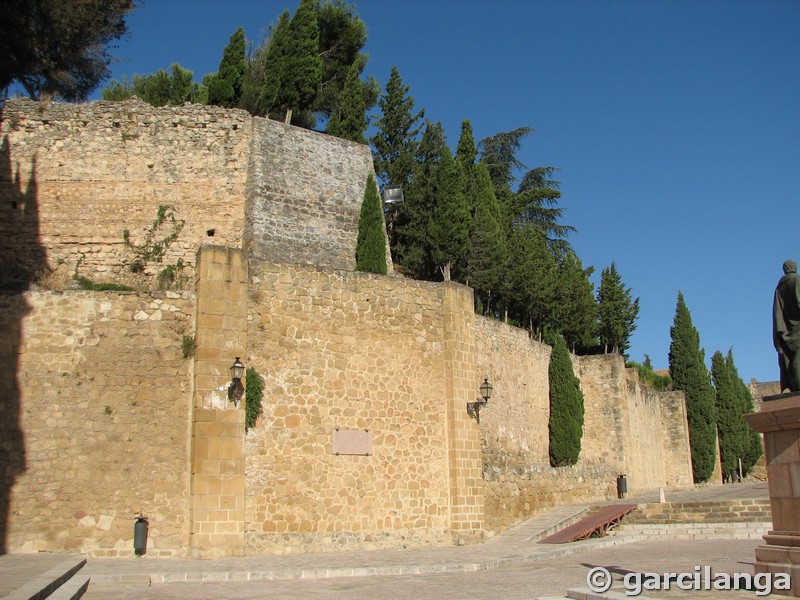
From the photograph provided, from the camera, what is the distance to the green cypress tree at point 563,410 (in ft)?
78.9

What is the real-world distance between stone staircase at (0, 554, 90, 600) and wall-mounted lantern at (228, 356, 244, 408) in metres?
3.42

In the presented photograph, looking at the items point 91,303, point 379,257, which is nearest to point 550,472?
point 379,257

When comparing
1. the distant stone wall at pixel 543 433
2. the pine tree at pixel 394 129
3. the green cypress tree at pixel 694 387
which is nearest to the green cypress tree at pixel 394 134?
the pine tree at pixel 394 129

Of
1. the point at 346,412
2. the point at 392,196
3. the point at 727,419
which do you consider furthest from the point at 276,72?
the point at 727,419

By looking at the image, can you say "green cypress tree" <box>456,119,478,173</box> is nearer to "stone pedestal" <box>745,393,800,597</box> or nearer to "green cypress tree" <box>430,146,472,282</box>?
"green cypress tree" <box>430,146,472,282</box>

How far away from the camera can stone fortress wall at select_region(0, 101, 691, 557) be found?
12.7m

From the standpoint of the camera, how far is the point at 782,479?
8852 mm

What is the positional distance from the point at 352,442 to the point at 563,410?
11399mm

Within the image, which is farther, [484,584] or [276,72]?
[276,72]

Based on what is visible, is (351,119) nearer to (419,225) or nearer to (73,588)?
(419,225)

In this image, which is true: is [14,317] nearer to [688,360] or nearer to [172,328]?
[172,328]

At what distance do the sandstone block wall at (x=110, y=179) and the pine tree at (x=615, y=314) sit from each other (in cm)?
1834

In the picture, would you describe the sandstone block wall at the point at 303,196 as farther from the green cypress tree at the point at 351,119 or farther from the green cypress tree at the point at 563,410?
the green cypress tree at the point at 563,410

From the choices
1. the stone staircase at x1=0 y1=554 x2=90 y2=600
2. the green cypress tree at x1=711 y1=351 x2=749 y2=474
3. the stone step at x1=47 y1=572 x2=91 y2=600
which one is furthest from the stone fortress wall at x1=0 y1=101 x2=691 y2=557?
the green cypress tree at x1=711 y1=351 x2=749 y2=474
